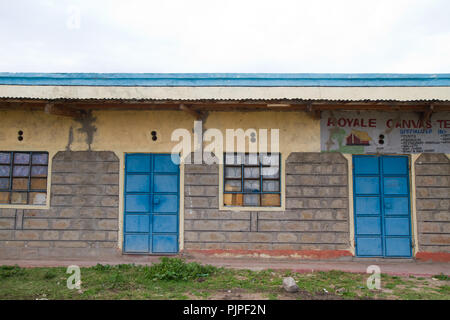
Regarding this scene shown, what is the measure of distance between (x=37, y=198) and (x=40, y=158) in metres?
0.86

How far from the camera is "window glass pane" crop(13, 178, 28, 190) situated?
739 cm

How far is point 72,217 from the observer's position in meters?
7.28

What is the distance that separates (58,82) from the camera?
7.71m

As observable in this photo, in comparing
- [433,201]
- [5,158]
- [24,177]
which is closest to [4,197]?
[24,177]

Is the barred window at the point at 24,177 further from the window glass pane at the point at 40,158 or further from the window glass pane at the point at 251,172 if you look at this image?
the window glass pane at the point at 251,172

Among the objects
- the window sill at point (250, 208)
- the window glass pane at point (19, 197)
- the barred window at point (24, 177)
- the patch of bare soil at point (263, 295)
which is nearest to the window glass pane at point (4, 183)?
the barred window at point (24, 177)

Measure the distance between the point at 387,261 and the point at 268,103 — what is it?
13.2ft

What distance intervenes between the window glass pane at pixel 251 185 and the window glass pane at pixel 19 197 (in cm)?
469

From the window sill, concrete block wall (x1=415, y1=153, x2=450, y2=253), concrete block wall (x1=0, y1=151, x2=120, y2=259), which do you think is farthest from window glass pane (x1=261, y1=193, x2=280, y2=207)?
concrete block wall (x1=0, y1=151, x2=120, y2=259)

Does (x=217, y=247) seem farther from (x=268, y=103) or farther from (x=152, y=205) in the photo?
(x=268, y=103)

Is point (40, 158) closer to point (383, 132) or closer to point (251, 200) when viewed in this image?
point (251, 200)

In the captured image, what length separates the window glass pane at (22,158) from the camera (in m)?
7.40
